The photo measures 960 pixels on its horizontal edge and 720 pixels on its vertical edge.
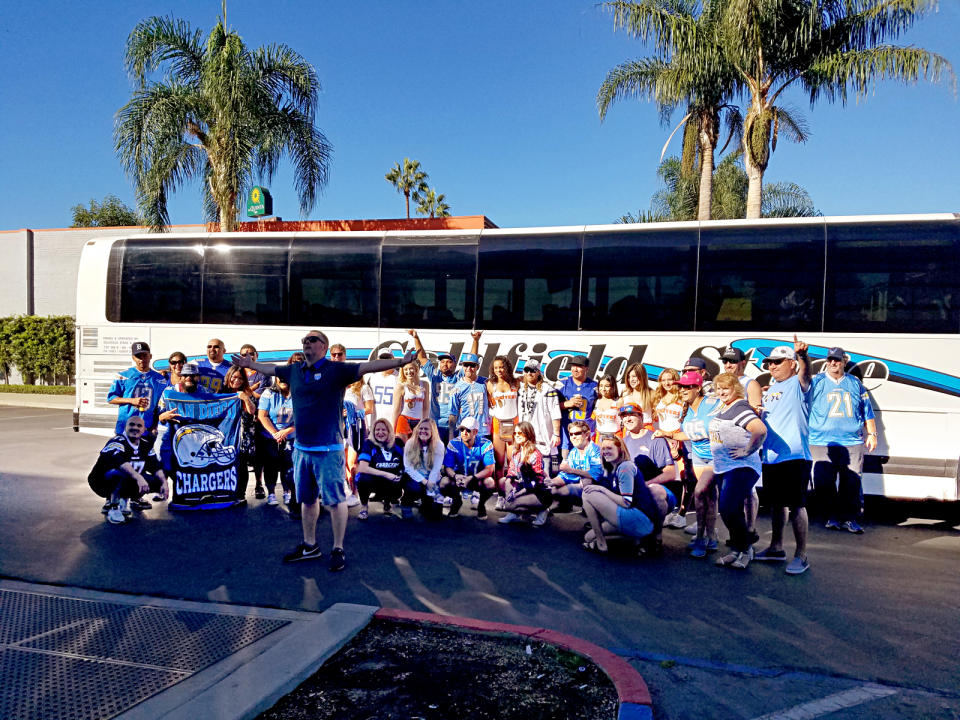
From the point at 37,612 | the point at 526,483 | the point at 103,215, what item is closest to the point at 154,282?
the point at 526,483

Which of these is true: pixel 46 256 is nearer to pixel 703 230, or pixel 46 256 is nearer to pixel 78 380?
pixel 78 380

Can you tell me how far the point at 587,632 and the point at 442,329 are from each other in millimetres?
5977

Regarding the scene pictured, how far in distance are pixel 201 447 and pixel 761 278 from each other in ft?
22.8

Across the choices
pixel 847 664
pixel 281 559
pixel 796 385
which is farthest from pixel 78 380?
pixel 847 664

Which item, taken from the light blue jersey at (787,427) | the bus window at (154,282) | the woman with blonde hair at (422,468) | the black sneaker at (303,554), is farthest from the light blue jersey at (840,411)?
the bus window at (154,282)

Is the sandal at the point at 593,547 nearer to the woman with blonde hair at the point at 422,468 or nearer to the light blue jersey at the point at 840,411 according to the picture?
the woman with blonde hair at the point at 422,468

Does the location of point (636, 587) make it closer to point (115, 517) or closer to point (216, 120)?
point (115, 517)

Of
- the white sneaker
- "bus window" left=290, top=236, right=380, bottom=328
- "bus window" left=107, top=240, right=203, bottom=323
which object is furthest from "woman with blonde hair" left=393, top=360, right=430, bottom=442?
"bus window" left=107, top=240, right=203, bottom=323

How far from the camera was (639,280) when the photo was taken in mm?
9359

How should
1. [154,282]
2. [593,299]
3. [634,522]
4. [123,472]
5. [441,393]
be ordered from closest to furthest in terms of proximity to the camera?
[634,522]
[123,472]
[441,393]
[593,299]
[154,282]

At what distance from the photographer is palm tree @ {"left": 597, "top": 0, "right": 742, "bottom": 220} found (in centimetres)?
1759

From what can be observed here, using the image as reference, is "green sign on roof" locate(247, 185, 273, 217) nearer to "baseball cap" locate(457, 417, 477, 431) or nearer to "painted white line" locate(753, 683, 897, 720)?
"baseball cap" locate(457, 417, 477, 431)

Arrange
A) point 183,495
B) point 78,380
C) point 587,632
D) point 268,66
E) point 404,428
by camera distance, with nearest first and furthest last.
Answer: point 587,632
point 183,495
point 404,428
point 78,380
point 268,66

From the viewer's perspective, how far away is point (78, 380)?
11539 millimetres
